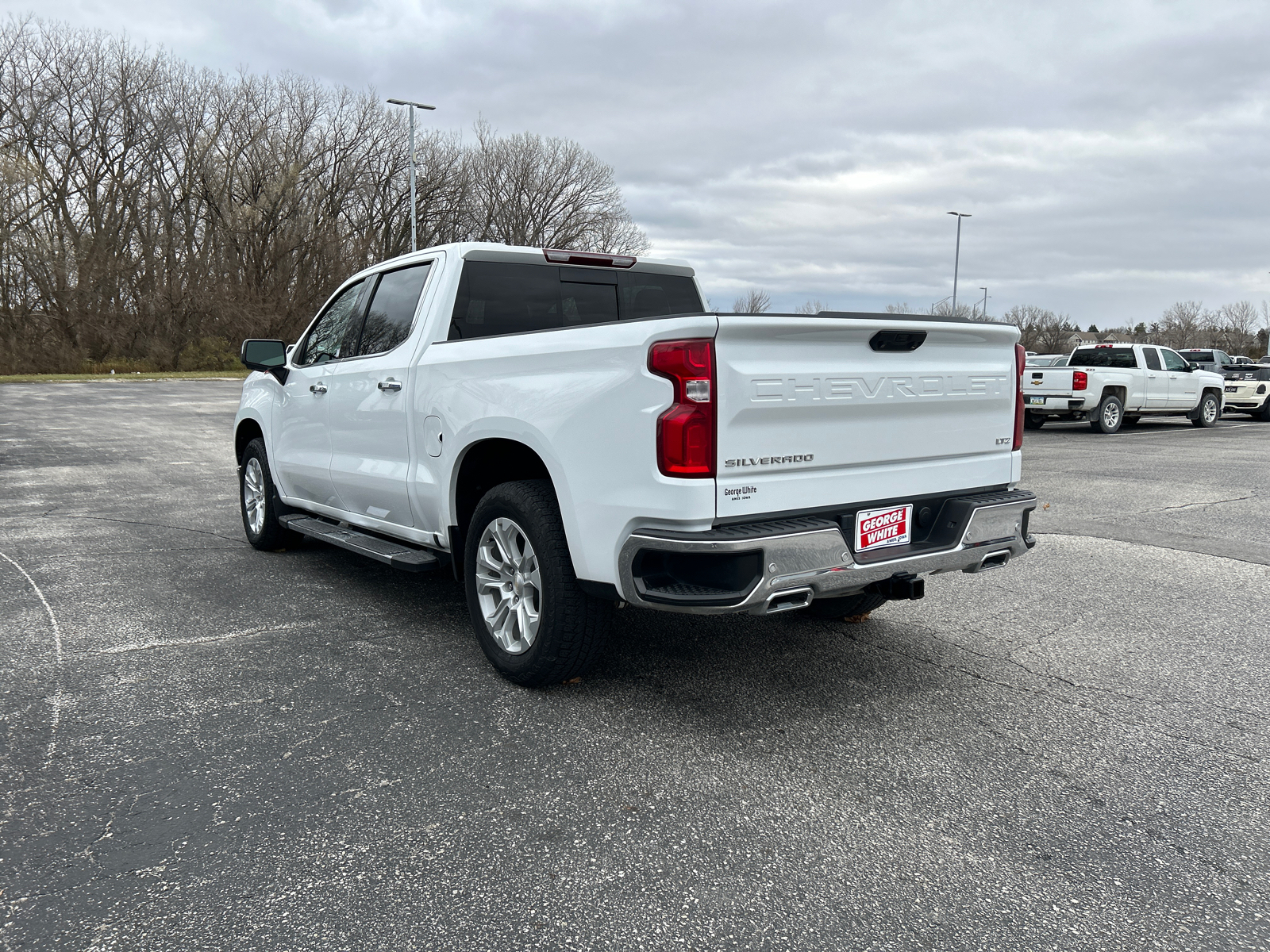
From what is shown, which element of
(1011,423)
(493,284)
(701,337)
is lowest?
(1011,423)

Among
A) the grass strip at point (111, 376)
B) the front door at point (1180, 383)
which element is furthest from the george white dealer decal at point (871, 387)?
the grass strip at point (111, 376)

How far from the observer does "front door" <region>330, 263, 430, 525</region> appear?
16.3 ft

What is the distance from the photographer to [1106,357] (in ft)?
64.8

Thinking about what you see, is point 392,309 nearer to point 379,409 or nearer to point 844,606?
point 379,409

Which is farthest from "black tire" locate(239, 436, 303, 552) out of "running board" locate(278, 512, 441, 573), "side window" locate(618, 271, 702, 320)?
"side window" locate(618, 271, 702, 320)

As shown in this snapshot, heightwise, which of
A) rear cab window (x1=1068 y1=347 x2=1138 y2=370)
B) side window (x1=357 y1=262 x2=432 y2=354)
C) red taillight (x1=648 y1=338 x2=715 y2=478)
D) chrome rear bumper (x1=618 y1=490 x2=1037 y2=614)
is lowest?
chrome rear bumper (x1=618 y1=490 x2=1037 y2=614)

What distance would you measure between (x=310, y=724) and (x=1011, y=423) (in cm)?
337

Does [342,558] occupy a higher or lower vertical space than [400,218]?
lower

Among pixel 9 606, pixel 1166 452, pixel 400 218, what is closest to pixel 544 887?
pixel 9 606

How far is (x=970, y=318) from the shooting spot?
14.0 ft

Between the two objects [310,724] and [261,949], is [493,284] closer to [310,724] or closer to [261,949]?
[310,724]

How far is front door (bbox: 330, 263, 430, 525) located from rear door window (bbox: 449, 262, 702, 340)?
335 mm

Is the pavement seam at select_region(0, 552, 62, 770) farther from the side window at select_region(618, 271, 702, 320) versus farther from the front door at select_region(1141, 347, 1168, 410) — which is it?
the front door at select_region(1141, 347, 1168, 410)

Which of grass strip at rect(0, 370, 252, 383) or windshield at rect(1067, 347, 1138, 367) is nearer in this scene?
windshield at rect(1067, 347, 1138, 367)
